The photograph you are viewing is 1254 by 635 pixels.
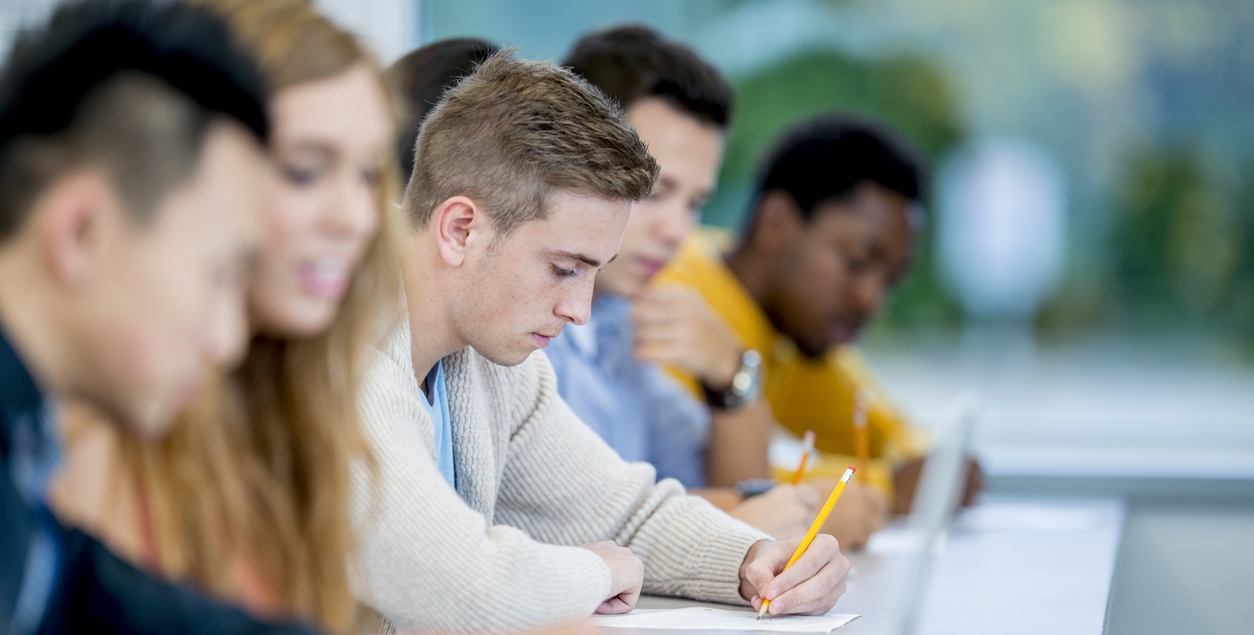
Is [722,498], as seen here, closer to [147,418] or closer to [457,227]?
[457,227]

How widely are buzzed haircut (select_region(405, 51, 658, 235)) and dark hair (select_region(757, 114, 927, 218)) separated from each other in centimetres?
120

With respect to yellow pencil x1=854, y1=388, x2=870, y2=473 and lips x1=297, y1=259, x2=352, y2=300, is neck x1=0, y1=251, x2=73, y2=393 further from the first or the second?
yellow pencil x1=854, y1=388, x2=870, y2=473

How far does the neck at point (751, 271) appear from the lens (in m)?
2.38

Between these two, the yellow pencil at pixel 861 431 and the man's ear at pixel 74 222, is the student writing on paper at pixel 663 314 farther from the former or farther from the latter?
the man's ear at pixel 74 222

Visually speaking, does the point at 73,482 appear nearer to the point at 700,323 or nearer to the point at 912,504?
the point at 700,323

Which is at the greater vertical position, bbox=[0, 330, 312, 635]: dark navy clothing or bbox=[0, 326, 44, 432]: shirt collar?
bbox=[0, 326, 44, 432]: shirt collar

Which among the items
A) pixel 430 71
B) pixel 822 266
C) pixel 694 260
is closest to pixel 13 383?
pixel 430 71

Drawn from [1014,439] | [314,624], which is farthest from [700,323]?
[1014,439]

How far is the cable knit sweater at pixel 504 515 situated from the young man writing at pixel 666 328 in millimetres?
282

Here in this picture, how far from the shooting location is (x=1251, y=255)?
293 cm

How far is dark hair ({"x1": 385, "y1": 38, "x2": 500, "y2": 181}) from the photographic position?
4.42 ft

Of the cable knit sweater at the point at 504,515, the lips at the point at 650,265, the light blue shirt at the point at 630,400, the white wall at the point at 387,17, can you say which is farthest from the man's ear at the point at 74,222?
the white wall at the point at 387,17

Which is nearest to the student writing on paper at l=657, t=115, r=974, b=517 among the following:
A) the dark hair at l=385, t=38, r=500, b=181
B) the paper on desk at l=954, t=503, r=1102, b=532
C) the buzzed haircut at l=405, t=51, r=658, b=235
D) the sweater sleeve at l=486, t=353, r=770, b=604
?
the paper on desk at l=954, t=503, r=1102, b=532

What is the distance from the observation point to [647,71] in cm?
178
